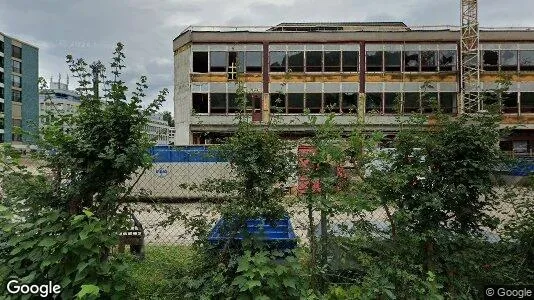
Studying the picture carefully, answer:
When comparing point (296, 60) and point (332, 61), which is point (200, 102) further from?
point (332, 61)

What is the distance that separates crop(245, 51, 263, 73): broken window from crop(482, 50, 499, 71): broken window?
55.3ft

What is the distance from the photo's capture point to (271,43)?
29.9m

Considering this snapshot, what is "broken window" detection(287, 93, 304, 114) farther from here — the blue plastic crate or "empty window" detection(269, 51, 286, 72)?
the blue plastic crate

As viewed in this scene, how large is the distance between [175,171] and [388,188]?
7.95 meters

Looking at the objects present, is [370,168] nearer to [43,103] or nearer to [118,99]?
[118,99]

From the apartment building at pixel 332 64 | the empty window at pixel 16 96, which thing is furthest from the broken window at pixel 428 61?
the empty window at pixel 16 96

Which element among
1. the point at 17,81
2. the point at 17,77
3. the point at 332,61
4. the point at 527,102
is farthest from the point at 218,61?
the point at 17,77

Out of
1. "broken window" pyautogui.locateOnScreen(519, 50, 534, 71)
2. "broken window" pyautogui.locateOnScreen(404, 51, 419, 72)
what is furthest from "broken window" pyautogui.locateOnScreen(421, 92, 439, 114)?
"broken window" pyautogui.locateOnScreen(519, 50, 534, 71)

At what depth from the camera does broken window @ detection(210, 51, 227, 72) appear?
97.7ft

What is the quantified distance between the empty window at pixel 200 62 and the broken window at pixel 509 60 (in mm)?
22165

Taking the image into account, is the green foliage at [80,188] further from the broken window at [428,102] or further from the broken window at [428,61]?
the broken window at [428,61]

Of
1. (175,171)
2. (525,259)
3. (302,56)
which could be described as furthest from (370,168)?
(302,56)

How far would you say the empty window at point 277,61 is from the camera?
2989 centimetres

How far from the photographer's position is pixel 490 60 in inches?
1205
